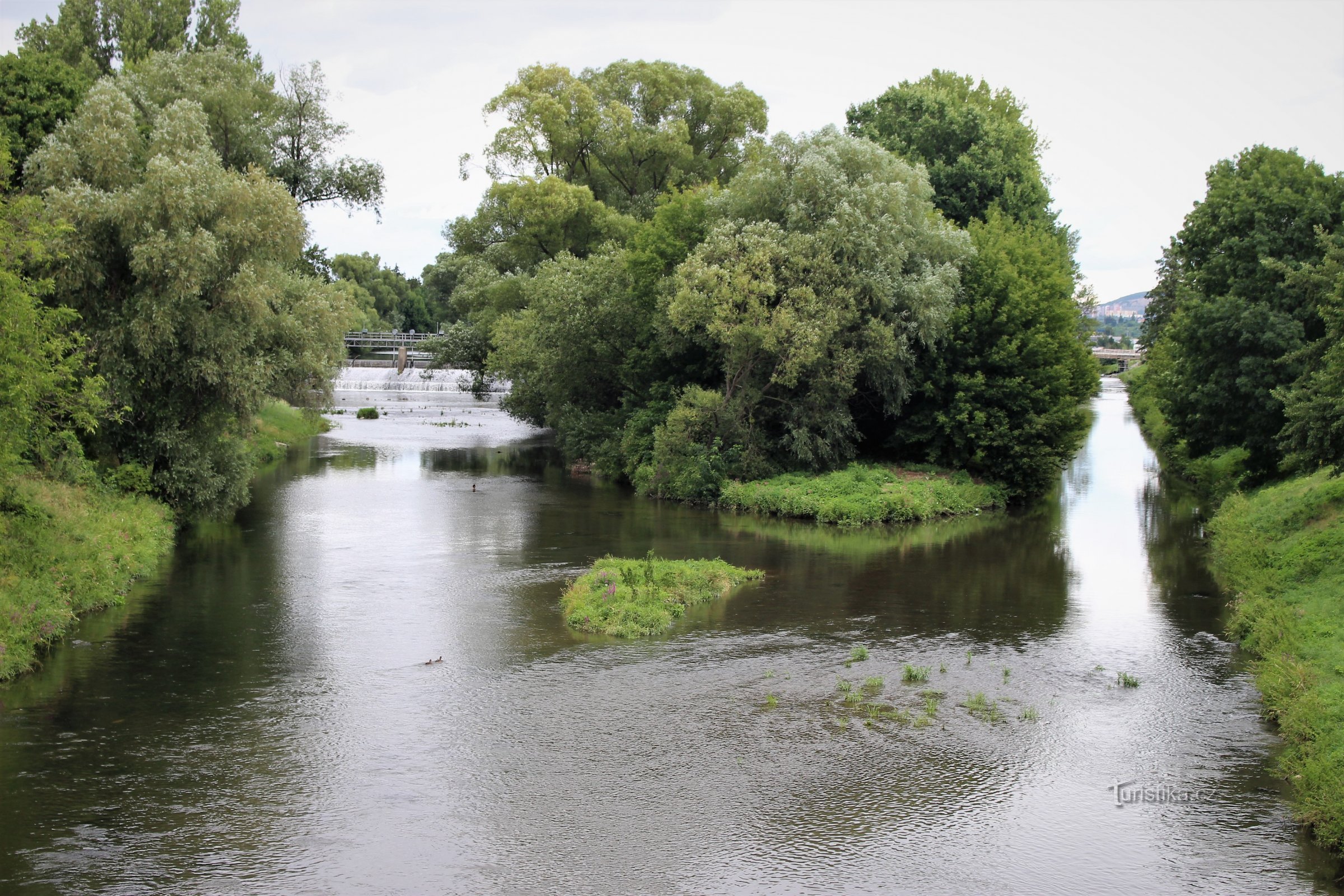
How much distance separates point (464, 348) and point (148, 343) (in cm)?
4225

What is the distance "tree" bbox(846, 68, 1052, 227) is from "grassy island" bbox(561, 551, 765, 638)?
1141 inches

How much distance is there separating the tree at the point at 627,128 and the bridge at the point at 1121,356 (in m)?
85.7

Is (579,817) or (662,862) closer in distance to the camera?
(662,862)

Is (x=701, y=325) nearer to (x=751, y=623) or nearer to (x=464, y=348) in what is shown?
(x=751, y=623)

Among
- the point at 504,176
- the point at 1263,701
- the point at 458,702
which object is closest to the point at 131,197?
the point at 458,702

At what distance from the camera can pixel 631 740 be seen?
55.6 feet

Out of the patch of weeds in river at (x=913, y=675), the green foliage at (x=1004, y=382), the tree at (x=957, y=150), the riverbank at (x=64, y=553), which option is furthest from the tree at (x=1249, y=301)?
the riverbank at (x=64, y=553)

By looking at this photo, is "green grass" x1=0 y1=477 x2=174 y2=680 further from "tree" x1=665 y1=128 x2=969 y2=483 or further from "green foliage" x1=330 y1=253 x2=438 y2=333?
"green foliage" x1=330 y1=253 x2=438 y2=333

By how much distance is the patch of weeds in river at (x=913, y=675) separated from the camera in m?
19.8

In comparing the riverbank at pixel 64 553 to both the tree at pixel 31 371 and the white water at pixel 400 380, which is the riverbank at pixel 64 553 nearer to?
the tree at pixel 31 371

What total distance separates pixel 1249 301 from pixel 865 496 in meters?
13.9

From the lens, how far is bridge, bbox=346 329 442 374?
323ft

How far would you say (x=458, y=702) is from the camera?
1859 centimetres

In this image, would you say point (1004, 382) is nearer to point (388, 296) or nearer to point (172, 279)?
point (172, 279)
